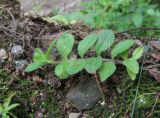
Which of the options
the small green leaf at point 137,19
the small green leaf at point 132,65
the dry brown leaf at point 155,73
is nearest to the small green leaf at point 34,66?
the small green leaf at point 132,65

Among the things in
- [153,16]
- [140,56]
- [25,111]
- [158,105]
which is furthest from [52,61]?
[153,16]

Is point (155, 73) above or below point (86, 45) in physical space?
below

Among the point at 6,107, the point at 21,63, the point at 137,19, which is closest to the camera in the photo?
the point at 6,107

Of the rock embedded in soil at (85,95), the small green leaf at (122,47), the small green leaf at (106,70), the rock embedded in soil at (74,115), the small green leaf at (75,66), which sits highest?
the small green leaf at (122,47)

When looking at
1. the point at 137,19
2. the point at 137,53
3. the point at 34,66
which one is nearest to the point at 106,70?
the point at 137,53

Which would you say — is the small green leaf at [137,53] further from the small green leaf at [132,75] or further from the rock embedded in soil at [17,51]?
the rock embedded in soil at [17,51]

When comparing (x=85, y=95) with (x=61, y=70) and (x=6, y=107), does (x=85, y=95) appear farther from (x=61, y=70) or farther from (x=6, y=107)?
(x=6, y=107)
